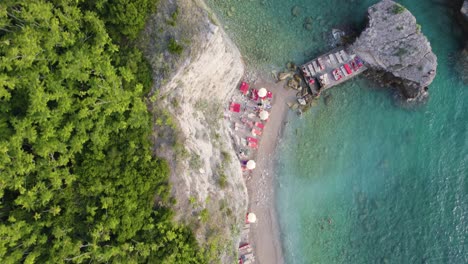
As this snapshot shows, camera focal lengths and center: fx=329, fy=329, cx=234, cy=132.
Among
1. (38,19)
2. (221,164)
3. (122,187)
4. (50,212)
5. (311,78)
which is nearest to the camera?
(38,19)

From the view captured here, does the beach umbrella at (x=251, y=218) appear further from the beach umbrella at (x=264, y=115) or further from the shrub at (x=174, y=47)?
the shrub at (x=174, y=47)

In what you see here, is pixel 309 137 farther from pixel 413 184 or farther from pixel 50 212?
pixel 50 212

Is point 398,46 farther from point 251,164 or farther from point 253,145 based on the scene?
point 251,164

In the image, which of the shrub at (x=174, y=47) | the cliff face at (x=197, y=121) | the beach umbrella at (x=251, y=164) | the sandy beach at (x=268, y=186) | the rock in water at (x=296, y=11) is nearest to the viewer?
the shrub at (x=174, y=47)

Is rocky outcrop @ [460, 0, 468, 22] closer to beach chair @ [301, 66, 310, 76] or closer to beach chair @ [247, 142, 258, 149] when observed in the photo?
beach chair @ [301, 66, 310, 76]

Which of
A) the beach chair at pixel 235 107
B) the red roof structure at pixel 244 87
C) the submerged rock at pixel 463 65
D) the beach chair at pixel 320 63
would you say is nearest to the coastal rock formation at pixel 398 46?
the beach chair at pixel 320 63

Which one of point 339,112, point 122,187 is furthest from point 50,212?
point 339,112

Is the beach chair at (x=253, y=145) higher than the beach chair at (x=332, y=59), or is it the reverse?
the beach chair at (x=332, y=59)
